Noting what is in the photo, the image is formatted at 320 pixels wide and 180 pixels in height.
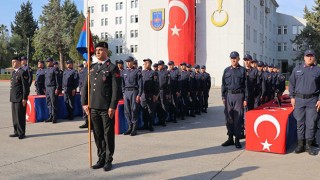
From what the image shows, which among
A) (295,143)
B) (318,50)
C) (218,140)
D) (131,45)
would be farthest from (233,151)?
(131,45)

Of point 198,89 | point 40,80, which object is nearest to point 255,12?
point 198,89

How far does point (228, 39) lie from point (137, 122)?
28.5 meters

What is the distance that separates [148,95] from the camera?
9508 mm

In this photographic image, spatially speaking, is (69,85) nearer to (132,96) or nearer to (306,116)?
(132,96)

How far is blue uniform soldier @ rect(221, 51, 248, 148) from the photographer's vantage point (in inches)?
286

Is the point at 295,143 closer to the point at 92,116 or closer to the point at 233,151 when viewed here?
the point at 233,151

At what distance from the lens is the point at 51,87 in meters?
10.6

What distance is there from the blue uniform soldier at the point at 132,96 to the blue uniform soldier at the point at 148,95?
1.99ft

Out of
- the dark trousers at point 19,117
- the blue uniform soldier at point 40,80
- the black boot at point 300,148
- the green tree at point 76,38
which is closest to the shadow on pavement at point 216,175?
the black boot at point 300,148

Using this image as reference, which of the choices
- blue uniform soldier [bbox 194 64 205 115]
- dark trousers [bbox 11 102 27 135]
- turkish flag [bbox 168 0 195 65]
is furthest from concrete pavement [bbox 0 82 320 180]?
turkish flag [bbox 168 0 195 65]

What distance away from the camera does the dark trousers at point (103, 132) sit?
5668 millimetres

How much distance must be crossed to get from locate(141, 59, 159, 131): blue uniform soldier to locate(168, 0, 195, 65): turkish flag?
25.5 metres

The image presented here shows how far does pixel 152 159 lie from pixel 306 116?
3.30 m

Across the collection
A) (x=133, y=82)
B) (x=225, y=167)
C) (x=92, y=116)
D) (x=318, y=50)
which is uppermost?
(x=318, y=50)
